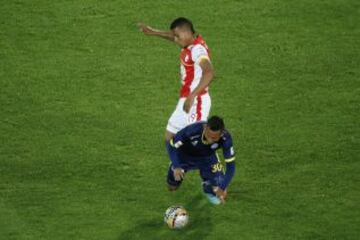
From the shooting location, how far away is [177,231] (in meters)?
14.6

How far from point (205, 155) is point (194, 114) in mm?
765

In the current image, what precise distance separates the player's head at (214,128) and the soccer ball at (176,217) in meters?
1.61

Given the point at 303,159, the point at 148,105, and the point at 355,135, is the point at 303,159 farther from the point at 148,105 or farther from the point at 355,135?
the point at 148,105

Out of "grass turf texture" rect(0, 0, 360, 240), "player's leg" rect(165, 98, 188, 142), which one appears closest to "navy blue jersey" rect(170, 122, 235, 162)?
"player's leg" rect(165, 98, 188, 142)

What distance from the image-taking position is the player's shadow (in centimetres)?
1449

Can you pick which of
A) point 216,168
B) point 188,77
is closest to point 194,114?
point 188,77

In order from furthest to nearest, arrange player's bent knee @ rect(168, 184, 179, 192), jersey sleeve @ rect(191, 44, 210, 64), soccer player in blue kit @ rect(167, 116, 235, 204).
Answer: player's bent knee @ rect(168, 184, 179, 192) → jersey sleeve @ rect(191, 44, 210, 64) → soccer player in blue kit @ rect(167, 116, 235, 204)

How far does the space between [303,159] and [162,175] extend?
9.30 ft

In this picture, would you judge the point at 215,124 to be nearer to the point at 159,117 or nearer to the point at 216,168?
the point at 216,168

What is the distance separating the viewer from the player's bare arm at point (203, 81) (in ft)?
44.8

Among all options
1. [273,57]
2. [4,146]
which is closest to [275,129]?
[273,57]

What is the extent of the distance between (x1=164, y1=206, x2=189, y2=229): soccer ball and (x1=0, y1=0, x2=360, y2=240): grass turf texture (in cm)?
16

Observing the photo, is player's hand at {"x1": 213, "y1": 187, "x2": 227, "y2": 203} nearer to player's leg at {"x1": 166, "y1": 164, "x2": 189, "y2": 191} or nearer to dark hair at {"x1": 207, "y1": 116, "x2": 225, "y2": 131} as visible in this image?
player's leg at {"x1": 166, "y1": 164, "x2": 189, "y2": 191}

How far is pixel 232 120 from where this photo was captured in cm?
1753
